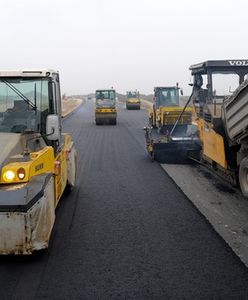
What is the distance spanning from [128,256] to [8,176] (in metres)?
1.69

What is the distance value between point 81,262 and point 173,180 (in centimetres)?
511

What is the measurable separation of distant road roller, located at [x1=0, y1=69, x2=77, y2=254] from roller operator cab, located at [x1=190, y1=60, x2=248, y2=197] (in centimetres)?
312

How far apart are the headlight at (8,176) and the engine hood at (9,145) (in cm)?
20

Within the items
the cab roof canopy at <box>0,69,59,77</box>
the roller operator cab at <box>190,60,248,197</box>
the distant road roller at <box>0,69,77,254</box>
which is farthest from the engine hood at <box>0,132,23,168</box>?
the roller operator cab at <box>190,60,248,197</box>

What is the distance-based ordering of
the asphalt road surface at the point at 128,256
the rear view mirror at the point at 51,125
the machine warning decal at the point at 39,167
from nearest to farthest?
1. the asphalt road surface at the point at 128,256
2. the machine warning decal at the point at 39,167
3. the rear view mirror at the point at 51,125

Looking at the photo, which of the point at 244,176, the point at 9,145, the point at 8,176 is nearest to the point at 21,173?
the point at 8,176

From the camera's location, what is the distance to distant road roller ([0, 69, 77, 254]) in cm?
473

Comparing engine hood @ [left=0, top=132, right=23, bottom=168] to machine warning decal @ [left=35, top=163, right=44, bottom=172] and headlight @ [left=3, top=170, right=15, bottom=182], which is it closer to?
headlight @ [left=3, top=170, right=15, bottom=182]

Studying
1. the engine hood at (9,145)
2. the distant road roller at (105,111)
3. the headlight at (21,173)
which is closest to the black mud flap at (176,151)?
the engine hood at (9,145)

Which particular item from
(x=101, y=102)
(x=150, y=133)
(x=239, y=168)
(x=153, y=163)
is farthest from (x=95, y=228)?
(x=101, y=102)

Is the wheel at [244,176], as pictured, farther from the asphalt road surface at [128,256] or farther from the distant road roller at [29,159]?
the distant road roller at [29,159]

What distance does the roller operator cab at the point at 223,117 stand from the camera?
799cm

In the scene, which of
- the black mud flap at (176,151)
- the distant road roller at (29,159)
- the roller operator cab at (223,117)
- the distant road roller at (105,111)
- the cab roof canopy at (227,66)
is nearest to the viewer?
the distant road roller at (29,159)

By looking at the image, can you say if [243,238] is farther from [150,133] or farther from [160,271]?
[150,133]
